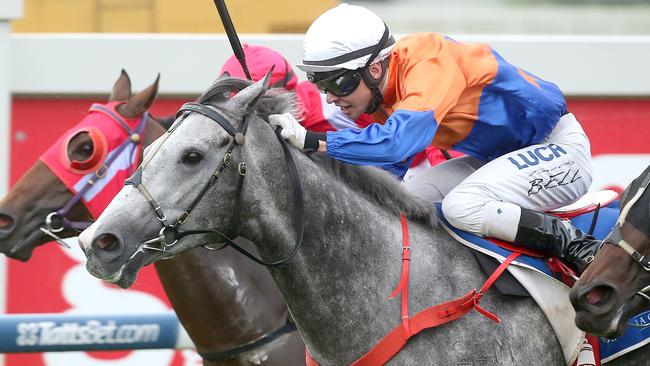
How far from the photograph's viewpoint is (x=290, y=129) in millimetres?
3660

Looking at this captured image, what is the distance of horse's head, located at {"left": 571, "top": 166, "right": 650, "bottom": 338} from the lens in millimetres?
3381

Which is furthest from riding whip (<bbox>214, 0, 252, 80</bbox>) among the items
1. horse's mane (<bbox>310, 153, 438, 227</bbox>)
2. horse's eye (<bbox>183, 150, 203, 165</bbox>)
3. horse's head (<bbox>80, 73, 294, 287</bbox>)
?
horse's eye (<bbox>183, 150, 203, 165</bbox>)

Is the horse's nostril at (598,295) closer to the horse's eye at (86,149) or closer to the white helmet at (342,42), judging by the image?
the white helmet at (342,42)

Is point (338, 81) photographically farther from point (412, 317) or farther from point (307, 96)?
point (307, 96)

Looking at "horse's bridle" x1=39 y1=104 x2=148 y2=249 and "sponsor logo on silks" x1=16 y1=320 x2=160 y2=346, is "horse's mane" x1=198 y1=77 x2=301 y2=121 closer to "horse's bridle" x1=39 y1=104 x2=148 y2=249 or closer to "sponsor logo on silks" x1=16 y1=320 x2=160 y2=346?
"horse's bridle" x1=39 y1=104 x2=148 y2=249

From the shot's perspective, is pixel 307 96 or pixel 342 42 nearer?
pixel 342 42

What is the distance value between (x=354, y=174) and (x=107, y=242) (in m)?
0.93

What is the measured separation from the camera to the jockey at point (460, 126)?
147 inches

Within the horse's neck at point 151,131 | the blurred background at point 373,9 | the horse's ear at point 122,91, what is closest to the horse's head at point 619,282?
the horse's neck at point 151,131

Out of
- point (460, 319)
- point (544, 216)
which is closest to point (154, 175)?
point (460, 319)

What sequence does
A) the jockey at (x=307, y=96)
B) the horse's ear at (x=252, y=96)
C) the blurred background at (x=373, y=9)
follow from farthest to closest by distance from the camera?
1. the blurred background at (x=373, y=9)
2. the jockey at (x=307, y=96)
3. the horse's ear at (x=252, y=96)

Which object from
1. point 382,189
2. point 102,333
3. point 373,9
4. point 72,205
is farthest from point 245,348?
point 373,9

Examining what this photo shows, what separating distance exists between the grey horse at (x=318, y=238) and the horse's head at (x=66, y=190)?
52.8 inches

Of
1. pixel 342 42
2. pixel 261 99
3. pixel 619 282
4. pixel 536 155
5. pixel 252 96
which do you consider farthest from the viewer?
pixel 536 155
